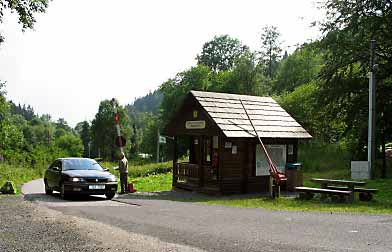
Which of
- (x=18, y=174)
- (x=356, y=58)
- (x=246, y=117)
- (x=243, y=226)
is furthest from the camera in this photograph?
(x=18, y=174)

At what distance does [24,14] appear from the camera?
1948cm

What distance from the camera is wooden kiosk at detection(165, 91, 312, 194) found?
63.4 ft

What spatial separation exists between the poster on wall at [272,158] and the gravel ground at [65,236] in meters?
10.5

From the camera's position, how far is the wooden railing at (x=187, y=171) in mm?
20812

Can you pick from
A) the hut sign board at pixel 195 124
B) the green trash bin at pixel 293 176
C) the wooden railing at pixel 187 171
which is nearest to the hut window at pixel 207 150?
the wooden railing at pixel 187 171

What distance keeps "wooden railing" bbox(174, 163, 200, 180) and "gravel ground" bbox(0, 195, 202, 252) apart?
9.43 meters

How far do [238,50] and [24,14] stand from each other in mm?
62386

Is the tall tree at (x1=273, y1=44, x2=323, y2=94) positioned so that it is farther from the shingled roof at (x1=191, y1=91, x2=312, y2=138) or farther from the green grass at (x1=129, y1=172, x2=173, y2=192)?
the shingled roof at (x1=191, y1=91, x2=312, y2=138)

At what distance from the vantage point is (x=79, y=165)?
18.9 m

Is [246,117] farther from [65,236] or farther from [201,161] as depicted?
[65,236]

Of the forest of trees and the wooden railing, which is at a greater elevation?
the forest of trees

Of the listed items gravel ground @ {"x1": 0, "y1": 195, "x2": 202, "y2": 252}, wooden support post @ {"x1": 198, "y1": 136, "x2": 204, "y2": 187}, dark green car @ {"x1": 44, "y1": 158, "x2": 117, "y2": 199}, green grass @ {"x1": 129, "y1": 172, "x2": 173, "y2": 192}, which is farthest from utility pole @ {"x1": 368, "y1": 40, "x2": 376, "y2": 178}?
gravel ground @ {"x1": 0, "y1": 195, "x2": 202, "y2": 252}

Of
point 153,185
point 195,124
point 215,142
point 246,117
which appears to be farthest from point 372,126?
point 153,185

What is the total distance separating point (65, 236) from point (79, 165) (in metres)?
10.1
